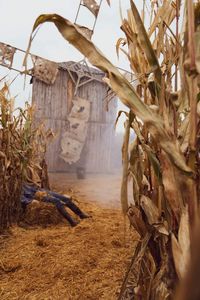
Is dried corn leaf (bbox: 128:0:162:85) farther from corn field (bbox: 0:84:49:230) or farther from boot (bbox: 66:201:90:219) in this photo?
boot (bbox: 66:201:90:219)

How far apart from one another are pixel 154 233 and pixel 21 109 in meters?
2.84

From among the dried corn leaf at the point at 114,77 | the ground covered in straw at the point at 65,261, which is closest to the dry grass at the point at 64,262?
the ground covered in straw at the point at 65,261

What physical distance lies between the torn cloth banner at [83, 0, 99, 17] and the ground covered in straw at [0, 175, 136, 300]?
21.3 feet

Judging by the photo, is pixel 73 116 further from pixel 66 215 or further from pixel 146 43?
pixel 146 43

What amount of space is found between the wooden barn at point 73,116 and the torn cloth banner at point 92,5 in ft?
6.21

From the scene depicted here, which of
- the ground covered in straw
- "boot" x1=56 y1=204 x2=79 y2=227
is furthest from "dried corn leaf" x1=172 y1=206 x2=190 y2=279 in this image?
"boot" x1=56 y1=204 x2=79 y2=227

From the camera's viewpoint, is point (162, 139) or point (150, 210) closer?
point (162, 139)

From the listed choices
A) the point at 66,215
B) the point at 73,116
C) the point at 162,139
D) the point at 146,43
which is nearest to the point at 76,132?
A: the point at 73,116

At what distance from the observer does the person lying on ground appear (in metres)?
3.79

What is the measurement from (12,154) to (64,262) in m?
1.43

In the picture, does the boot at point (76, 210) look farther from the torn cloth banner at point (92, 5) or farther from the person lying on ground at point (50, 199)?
the torn cloth banner at point (92, 5)

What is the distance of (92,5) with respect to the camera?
8477 mm

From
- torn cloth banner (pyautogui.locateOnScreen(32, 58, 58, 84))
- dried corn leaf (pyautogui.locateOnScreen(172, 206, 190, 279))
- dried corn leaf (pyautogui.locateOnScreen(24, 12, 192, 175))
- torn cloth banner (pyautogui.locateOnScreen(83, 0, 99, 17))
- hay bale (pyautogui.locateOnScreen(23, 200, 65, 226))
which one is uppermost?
torn cloth banner (pyautogui.locateOnScreen(83, 0, 99, 17))

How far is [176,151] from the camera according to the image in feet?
3.22
